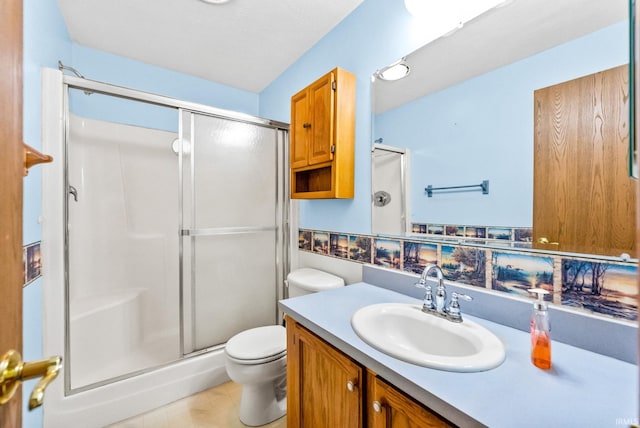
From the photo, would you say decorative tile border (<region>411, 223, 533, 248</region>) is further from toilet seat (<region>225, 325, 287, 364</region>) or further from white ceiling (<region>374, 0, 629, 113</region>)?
toilet seat (<region>225, 325, 287, 364</region>)

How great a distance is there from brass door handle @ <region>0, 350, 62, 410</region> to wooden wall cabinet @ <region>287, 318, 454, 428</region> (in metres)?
0.72

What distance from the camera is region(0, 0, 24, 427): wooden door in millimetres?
390

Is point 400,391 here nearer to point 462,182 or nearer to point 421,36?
point 462,182

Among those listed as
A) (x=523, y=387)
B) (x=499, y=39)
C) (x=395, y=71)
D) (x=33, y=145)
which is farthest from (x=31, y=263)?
(x=499, y=39)

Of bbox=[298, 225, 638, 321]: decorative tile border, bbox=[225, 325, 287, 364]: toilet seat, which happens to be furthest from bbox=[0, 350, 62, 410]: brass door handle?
bbox=[298, 225, 638, 321]: decorative tile border

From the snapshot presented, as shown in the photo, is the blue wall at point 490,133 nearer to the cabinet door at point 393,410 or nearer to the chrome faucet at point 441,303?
the chrome faucet at point 441,303

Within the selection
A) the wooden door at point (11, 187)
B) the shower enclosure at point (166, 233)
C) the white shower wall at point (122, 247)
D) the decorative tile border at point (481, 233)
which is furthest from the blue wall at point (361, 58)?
the wooden door at point (11, 187)

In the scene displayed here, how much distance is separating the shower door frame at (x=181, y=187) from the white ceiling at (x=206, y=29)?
55 cm

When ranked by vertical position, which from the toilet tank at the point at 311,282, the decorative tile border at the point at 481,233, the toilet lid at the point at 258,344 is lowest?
the toilet lid at the point at 258,344

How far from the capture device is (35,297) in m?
1.21

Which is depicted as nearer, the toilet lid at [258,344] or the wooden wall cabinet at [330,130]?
the toilet lid at [258,344]

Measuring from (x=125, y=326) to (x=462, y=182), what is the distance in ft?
7.69

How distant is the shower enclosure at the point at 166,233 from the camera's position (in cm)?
177

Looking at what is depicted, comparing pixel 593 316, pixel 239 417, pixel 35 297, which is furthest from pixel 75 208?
pixel 593 316
